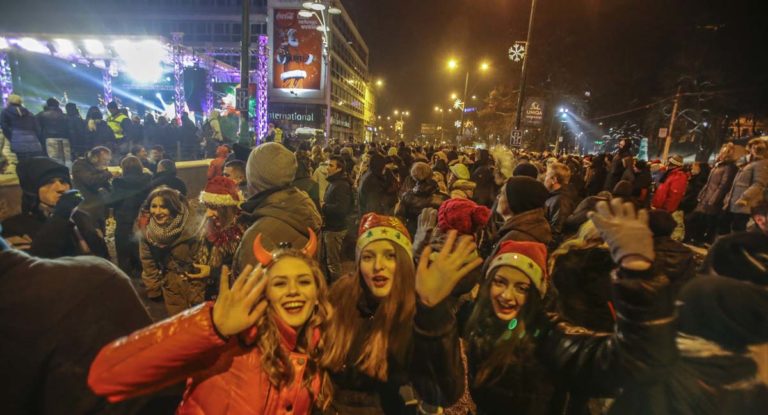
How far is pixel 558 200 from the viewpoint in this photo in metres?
4.95

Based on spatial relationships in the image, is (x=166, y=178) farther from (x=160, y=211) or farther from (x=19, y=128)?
(x=19, y=128)

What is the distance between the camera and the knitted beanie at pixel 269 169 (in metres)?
3.03

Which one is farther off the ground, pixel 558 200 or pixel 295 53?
pixel 295 53

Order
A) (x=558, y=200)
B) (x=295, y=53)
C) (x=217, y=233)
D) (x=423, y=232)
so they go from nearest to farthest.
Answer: (x=423, y=232) < (x=217, y=233) < (x=558, y=200) < (x=295, y=53)

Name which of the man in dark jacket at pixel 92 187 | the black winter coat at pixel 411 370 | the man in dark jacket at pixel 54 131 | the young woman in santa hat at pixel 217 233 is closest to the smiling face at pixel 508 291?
the black winter coat at pixel 411 370

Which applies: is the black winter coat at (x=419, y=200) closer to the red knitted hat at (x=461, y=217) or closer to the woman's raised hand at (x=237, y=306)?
the red knitted hat at (x=461, y=217)

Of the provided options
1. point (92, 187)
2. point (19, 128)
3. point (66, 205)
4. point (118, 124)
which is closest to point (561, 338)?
point (66, 205)

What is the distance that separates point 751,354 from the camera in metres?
1.32

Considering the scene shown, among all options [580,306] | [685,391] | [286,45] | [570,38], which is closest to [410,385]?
[685,391]

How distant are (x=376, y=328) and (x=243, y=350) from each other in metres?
0.79

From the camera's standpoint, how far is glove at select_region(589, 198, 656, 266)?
1452mm

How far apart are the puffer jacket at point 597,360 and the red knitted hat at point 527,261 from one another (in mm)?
223

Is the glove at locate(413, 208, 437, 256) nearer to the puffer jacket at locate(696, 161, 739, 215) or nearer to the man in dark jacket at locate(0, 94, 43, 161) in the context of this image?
the puffer jacket at locate(696, 161, 739, 215)

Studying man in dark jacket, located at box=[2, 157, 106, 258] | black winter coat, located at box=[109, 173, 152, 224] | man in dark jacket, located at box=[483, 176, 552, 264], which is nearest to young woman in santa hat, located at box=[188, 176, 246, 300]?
man in dark jacket, located at box=[2, 157, 106, 258]
